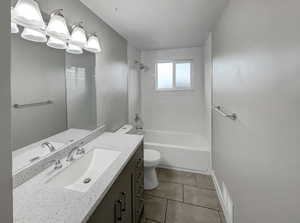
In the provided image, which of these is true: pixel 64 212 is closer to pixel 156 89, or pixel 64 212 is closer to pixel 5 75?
pixel 5 75

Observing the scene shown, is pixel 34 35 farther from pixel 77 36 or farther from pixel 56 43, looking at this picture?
pixel 77 36

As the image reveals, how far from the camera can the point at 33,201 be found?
2.39 feet

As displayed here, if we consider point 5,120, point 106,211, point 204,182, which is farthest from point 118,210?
point 204,182

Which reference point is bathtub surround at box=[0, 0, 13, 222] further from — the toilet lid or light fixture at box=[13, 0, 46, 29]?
the toilet lid

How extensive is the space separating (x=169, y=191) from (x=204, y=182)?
2.06 feet

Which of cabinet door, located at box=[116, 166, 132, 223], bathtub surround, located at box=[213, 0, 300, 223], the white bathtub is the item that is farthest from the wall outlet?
cabinet door, located at box=[116, 166, 132, 223]

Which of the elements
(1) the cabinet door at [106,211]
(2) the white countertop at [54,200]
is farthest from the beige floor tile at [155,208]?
(2) the white countertop at [54,200]

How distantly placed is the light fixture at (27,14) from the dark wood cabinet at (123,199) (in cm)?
120

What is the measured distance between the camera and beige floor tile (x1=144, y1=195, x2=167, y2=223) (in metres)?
1.66

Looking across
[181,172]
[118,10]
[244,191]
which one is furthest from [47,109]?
[181,172]

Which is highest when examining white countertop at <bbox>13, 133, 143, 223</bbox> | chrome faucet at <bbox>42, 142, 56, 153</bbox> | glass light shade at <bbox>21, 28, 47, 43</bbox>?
glass light shade at <bbox>21, 28, 47, 43</bbox>

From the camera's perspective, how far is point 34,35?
3.35ft

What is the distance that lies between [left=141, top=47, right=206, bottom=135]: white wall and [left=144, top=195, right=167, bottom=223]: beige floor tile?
6.07 ft

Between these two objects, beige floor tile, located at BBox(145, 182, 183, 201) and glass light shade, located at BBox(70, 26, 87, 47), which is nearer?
glass light shade, located at BBox(70, 26, 87, 47)
